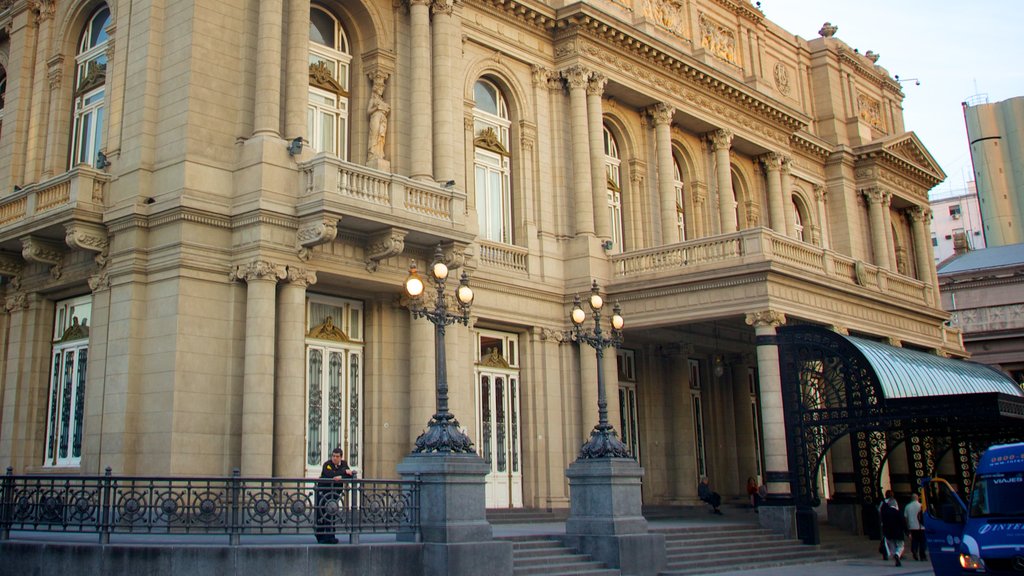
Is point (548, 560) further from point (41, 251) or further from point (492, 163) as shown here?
point (492, 163)

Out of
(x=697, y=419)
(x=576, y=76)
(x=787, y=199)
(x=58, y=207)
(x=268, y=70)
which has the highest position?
(x=576, y=76)

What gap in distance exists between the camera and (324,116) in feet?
87.4

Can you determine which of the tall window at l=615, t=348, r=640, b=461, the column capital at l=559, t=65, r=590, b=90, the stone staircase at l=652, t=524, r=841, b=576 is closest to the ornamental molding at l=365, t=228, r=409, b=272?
the stone staircase at l=652, t=524, r=841, b=576

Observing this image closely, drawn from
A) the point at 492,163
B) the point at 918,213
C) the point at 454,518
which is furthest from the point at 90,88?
the point at 918,213

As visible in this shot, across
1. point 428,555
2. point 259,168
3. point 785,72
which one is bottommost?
point 428,555

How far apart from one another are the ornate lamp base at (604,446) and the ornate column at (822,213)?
25.2 m

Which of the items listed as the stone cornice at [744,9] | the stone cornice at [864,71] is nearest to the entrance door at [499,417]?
the stone cornice at [744,9]

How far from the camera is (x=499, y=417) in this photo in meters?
29.4

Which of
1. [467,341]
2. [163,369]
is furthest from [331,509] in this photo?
[467,341]

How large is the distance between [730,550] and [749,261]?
7844mm

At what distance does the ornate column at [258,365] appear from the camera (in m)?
21.6

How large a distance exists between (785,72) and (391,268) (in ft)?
86.8

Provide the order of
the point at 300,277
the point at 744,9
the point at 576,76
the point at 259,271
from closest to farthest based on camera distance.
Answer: the point at 259,271 → the point at 300,277 → the point at 576,76 → the point at 744,9

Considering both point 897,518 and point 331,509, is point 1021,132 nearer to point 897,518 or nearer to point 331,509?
point 897,518
